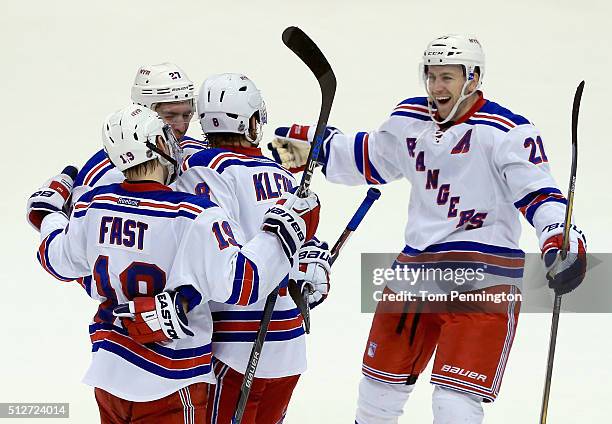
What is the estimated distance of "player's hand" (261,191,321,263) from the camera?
2.73 metres

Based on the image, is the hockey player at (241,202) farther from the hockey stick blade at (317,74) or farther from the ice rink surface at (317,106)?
the ice rink surface at (317,106)

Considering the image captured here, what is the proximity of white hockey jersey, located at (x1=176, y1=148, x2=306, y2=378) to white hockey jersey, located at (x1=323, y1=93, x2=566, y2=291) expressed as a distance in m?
0.49

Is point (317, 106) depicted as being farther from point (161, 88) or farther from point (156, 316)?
point (156, 316)

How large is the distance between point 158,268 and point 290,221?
35cm

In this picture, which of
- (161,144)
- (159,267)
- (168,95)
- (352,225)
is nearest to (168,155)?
(161,144)

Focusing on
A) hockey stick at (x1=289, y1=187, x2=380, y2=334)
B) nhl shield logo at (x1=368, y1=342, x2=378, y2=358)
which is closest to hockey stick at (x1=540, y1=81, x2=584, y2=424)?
nhl shield logo at (x1=368, y1=342, x2=378, y2=358)

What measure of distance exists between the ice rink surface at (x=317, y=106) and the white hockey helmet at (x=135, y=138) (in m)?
1.78

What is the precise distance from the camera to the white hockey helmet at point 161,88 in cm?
338

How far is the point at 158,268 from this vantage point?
8.81ft

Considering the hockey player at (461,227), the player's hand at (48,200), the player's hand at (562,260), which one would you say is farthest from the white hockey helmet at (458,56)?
the player's hand at (48,200)

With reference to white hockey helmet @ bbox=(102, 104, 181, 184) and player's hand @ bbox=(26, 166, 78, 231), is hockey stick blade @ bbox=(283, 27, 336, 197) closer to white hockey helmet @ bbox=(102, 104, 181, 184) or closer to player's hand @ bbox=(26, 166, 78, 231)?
white hockey helmet @ bbox=(102, 104, 181, 184)

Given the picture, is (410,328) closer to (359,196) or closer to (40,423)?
(40,423)

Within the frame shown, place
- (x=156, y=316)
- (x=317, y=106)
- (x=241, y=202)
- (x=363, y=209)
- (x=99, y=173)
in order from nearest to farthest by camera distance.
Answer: (x=156, y=316) → (x=241, y=202) → (x=99, y=173) → (x=363, y=209) → (x=317, y=106)

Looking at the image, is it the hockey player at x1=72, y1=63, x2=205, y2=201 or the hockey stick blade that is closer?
the hockey stick blade
